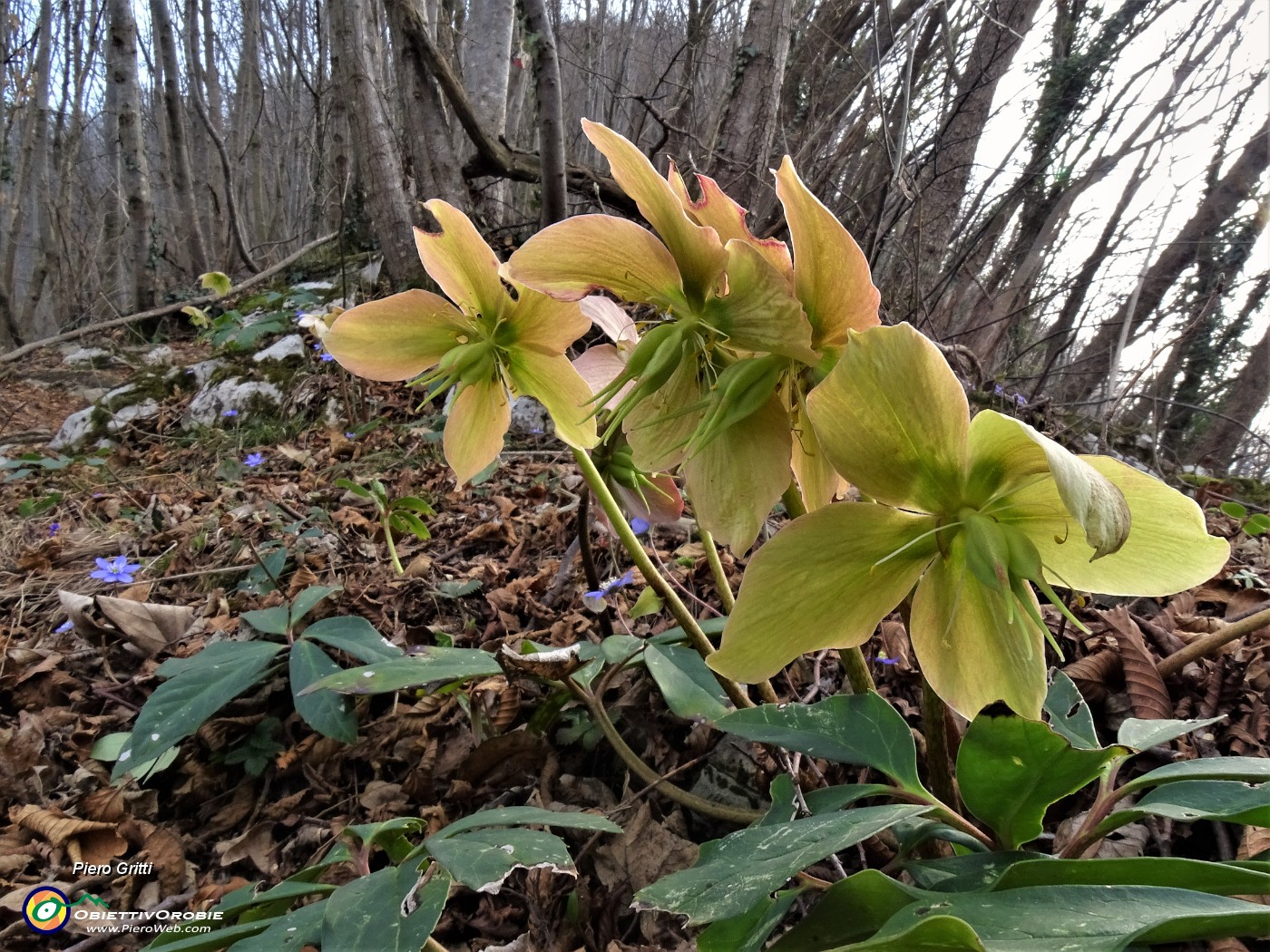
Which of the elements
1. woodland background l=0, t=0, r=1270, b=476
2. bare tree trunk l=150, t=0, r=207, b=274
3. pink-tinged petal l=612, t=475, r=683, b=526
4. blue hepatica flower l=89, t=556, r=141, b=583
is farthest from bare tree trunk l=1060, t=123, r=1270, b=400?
bare tree trunk l=150, t=0, r=207, b=274

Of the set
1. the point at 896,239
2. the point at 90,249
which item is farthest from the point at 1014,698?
the point at 90,249

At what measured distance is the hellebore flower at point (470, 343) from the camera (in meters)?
0.77

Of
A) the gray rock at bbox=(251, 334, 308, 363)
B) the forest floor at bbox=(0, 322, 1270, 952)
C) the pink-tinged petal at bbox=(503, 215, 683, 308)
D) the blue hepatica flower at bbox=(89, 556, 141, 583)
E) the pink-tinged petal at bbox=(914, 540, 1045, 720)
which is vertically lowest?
the forest floor at bbox=(0, 322, 1270, 952)

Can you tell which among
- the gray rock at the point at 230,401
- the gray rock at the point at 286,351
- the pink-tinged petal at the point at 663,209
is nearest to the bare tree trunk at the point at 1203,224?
the gray rock at the point at 286,351

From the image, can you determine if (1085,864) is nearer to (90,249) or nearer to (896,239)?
(896,239)

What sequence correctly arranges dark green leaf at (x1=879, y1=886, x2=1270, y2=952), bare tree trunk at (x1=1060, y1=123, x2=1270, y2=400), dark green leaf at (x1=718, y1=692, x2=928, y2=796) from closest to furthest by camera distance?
dark green leaf at (x1=879, y1=886, x2=1270, y2=952)
dark green leaf at (x1=718, y1=692, x2=928, y2=796)
bare tree trunk at (x1=1060, y1=123, x2=1270, y2=400)

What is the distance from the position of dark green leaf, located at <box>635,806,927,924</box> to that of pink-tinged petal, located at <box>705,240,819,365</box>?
0.32 m

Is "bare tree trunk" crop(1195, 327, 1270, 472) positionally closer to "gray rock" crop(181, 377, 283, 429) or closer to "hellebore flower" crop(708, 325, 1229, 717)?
"hellebore flower" crop(708, 325, 1229, 717)

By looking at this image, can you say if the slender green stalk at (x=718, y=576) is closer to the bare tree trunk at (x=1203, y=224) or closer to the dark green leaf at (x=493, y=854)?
the dark green leaf at (x=493, y=854)

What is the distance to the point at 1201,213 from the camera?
18.8 feet

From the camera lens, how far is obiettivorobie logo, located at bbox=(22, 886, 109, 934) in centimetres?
87

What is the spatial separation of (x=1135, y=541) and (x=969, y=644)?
14 centimetres

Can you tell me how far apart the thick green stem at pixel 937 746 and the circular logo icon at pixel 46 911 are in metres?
1.06

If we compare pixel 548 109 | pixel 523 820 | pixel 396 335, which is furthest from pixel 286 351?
pixel 523 820
